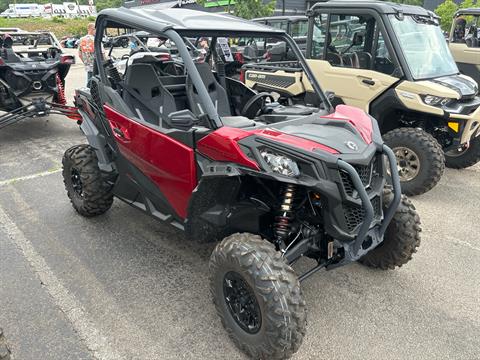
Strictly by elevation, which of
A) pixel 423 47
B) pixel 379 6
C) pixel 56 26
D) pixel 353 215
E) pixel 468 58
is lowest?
pixel 56 26

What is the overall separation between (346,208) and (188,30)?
1597mm

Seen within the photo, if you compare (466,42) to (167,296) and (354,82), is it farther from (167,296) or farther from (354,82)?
(167,296)

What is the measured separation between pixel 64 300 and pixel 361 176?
229 cm

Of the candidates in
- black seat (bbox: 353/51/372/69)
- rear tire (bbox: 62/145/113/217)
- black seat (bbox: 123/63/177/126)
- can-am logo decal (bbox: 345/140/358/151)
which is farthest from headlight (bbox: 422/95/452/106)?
rear tire (bbox: 62/145/113/217)

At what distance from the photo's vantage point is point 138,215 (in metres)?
4.39

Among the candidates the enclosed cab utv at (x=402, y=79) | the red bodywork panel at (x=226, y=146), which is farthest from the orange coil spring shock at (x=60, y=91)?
the red bodywork panel at (x=226, y=146)

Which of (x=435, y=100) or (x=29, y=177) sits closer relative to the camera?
(x=435, y=100)

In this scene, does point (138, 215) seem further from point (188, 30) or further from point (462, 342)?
point (462, 342)

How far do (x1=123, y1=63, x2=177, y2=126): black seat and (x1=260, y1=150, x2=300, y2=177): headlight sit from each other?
4.02 feet

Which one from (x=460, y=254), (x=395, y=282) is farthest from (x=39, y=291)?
(x=460, y=254)

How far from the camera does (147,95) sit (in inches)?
137

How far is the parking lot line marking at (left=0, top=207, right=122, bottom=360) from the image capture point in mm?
2590

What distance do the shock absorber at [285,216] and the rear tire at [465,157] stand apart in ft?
14.1

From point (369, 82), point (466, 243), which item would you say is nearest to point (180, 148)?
point (466, 243)
